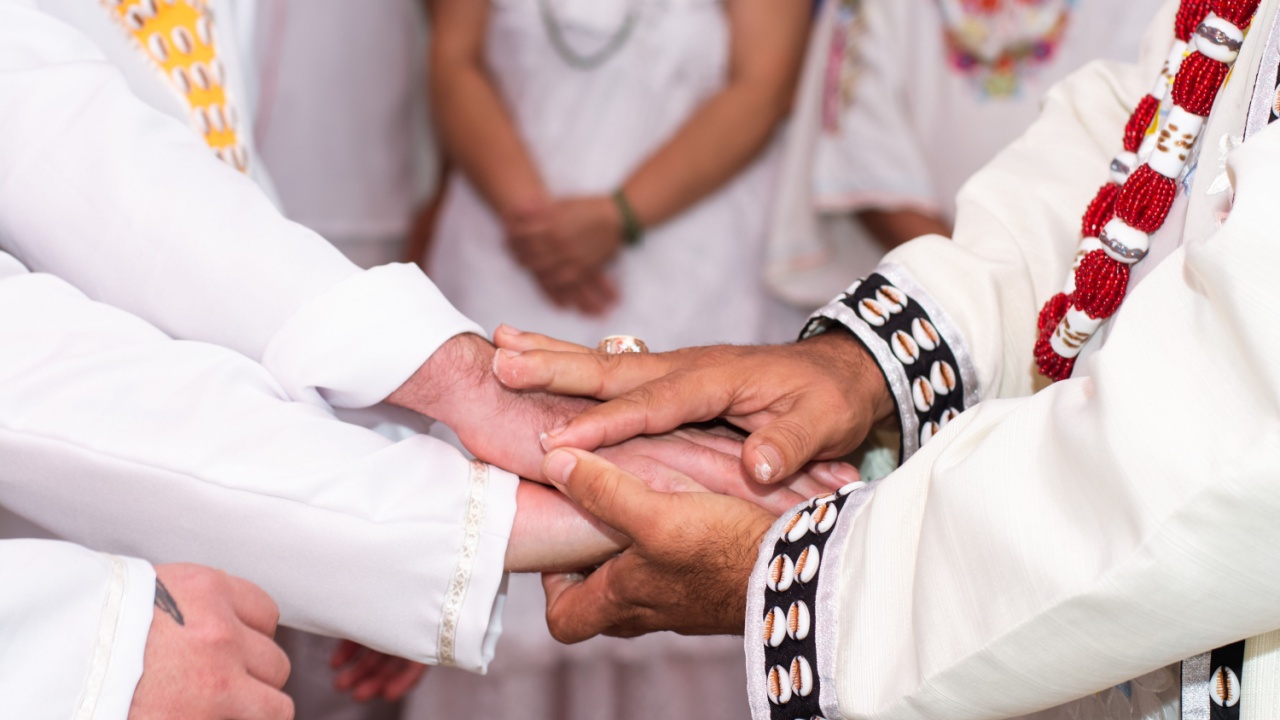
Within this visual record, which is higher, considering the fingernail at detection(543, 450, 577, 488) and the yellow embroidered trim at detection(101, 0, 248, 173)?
the yellow embroidered trim at detection(101, 0, 248, 173)

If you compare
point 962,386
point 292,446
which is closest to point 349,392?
point 292,446

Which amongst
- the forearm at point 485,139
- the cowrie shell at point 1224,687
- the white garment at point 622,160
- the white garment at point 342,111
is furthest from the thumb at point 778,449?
the white garment at point 342,111

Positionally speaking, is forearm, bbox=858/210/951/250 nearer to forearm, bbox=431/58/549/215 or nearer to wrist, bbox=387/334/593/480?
forearm, bbox=431/58/549/215

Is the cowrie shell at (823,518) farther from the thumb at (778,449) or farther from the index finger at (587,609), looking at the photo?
the index finger at (587,609)

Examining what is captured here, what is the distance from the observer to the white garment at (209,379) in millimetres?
824

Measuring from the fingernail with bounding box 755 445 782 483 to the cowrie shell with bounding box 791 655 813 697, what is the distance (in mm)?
168

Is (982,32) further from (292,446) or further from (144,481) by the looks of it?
(144,481)

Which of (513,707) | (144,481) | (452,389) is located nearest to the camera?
(144,481)

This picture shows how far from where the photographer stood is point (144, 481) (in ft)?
2.68

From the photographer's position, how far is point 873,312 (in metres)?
0.99

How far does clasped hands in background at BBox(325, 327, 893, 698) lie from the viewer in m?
0.85

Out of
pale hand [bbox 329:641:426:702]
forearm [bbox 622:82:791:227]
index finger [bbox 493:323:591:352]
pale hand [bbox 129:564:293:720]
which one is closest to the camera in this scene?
pale hand [bbox 129:564:293:720]

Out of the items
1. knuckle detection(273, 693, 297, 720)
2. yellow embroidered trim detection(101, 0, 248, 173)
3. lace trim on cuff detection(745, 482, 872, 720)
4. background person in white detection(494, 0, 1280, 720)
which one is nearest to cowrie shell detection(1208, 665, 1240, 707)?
background person in white detection(494, 0, 1280, 720)

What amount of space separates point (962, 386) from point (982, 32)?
2.91 feet
